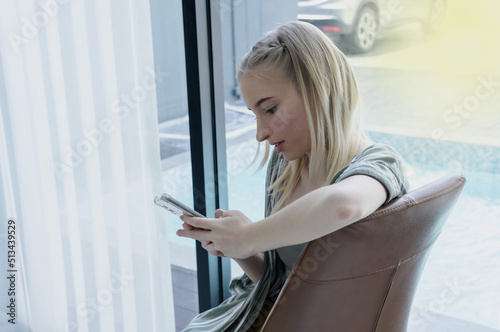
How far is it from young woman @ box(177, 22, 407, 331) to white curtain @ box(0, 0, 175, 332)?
54cm

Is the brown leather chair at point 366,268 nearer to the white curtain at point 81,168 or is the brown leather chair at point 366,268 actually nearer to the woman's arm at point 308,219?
the woman's arm at point 308,219

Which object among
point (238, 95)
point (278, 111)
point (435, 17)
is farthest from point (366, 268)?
point (238, 95)

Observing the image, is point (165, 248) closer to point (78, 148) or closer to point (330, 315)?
point (78, 148)

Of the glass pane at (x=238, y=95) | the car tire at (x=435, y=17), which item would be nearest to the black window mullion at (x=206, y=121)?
the glass pane at (x=238, y=95)

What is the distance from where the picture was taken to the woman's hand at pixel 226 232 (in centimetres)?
120

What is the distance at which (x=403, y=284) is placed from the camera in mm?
1191

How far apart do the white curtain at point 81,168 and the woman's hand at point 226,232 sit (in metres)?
0.65

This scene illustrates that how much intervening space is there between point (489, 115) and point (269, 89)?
2.28 feet

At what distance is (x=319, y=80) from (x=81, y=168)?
882 mm

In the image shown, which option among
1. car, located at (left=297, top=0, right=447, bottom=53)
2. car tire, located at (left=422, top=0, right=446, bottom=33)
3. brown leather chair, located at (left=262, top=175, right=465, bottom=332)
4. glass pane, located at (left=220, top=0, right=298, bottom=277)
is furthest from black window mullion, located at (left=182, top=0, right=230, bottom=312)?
brown leather chair, located at (left=262, top=175, right=465, bottom=332)

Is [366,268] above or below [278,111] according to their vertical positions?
below

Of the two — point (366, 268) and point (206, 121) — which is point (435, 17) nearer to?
point (206, 121)

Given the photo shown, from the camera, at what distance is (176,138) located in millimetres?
2098

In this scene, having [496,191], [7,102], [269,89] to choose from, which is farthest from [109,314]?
[496,191]
